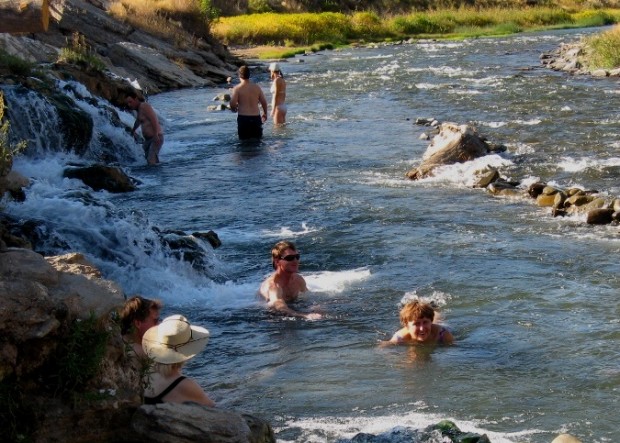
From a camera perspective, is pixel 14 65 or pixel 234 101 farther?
pixel 234 101

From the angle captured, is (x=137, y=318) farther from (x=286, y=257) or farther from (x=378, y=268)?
(x=378, y=268)

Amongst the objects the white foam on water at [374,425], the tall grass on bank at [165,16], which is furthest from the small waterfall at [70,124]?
the tall grass on bank at [165,16]

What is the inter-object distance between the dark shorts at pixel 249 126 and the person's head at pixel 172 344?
14.3 m

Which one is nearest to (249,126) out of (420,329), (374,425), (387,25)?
(420,329)

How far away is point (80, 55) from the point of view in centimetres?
2359

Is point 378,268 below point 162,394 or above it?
below

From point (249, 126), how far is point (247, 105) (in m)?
0.55

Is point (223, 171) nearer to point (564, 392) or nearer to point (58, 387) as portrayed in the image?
point (564, 392)

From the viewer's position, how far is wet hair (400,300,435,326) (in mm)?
8273

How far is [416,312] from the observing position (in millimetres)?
8273

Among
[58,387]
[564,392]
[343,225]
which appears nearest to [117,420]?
[58,387]

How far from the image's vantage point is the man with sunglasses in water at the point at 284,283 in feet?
31.2

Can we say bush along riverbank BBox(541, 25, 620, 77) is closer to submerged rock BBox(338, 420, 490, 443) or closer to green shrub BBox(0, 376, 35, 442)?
submerged rock BBox(338, 420, 490, 443)

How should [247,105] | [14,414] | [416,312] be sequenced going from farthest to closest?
[247,105] < [416,312] < [14,414]
